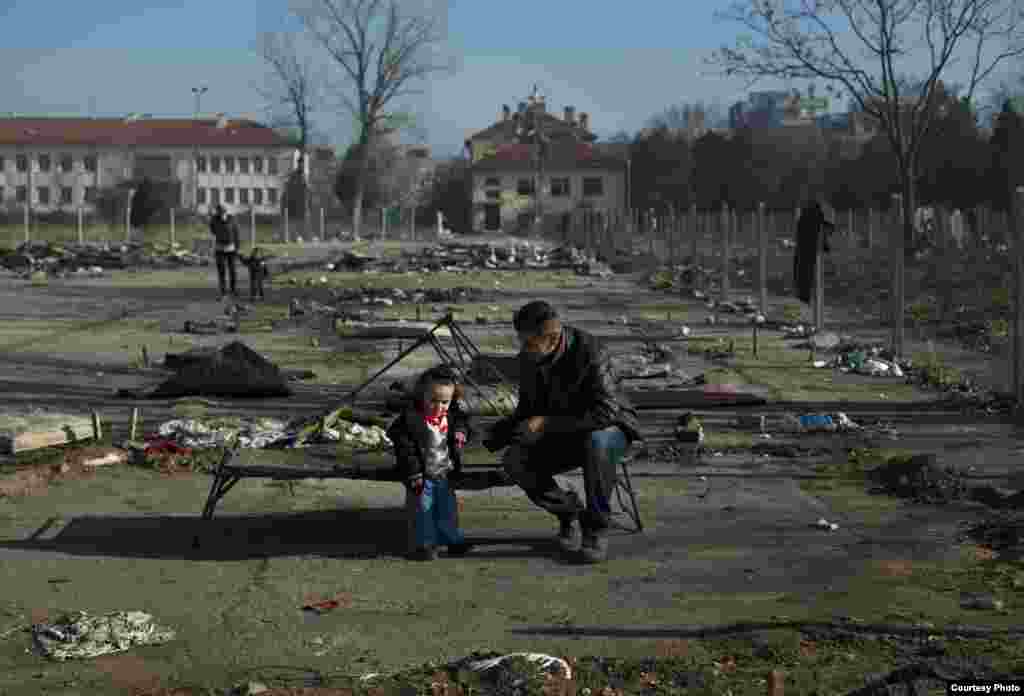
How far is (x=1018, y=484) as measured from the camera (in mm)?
9875

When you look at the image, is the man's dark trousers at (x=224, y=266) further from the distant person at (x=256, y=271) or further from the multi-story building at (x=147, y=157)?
the multi-story building at (x=147, y=157)

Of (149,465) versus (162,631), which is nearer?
(162,631)

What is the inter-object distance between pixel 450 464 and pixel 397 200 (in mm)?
124039

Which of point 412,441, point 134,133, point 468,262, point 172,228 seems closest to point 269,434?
point 412,441

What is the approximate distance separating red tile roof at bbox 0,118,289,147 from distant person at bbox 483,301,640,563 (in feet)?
471

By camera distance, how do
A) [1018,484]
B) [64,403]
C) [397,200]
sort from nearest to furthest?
[1018,484] → [64,403] → [397,200]

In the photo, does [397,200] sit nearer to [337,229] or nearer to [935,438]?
[337,229]

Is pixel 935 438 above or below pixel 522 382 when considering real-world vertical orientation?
below

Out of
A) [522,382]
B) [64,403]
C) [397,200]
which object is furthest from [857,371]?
[397,200]

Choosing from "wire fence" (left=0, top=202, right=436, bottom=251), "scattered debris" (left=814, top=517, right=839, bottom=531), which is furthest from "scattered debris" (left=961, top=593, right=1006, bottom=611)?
"wire fence" (left=0, top=202, right=436, bottom=251)

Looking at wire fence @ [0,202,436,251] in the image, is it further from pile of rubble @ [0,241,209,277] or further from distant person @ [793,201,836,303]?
distant person @ [793,201,836,303]

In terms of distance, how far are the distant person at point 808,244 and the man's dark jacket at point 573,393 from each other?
13.4 metres

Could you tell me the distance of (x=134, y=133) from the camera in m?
151

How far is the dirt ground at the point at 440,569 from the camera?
6.12 meters
